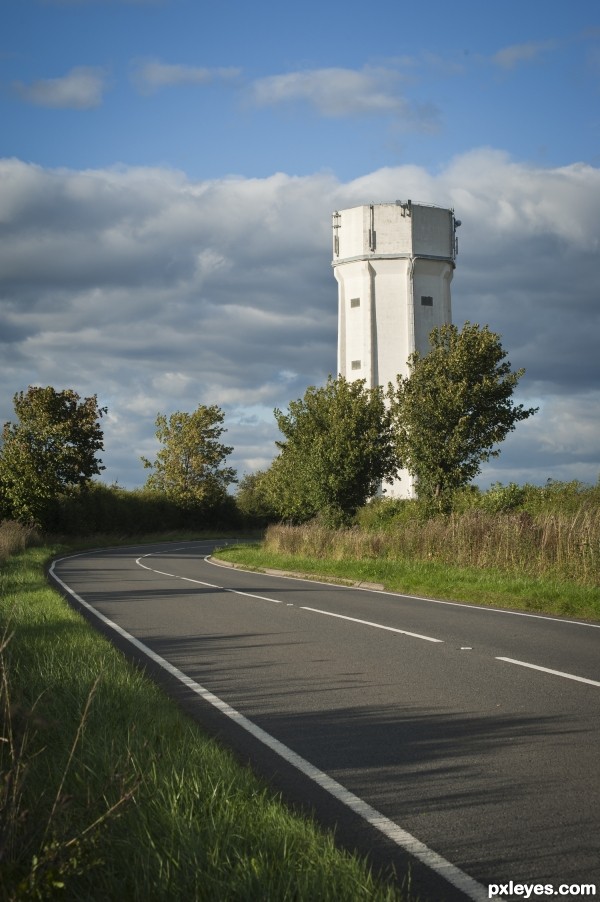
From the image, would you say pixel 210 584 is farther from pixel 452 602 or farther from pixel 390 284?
pixel 390 284

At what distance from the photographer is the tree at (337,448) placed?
48.3 meters

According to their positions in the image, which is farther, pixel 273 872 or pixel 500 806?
pixel 500 806

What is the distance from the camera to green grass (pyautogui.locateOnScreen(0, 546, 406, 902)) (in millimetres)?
4031

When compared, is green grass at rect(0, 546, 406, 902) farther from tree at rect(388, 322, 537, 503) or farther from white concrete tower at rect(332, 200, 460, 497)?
white concrete tower at rect(332, 200, 460, 497)

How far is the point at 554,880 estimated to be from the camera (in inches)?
179

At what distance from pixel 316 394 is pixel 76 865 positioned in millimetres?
48982

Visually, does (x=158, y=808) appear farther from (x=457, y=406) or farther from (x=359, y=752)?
(x=457, y=406)

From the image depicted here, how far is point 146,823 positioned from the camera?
477 cm

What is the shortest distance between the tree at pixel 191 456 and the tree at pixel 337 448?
114ft

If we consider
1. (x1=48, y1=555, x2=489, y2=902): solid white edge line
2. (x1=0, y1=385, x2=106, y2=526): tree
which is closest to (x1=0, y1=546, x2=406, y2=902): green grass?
(x1=48, y1=555, x2=489, y2=902): solid white edge line

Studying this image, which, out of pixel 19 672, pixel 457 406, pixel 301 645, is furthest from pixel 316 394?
pixel 19 672

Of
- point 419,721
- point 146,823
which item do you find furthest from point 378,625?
point 146,823

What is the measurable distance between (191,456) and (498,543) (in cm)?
6636

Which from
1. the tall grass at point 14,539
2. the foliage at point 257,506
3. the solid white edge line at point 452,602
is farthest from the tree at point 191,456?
the solid white edge line at point 452,602
